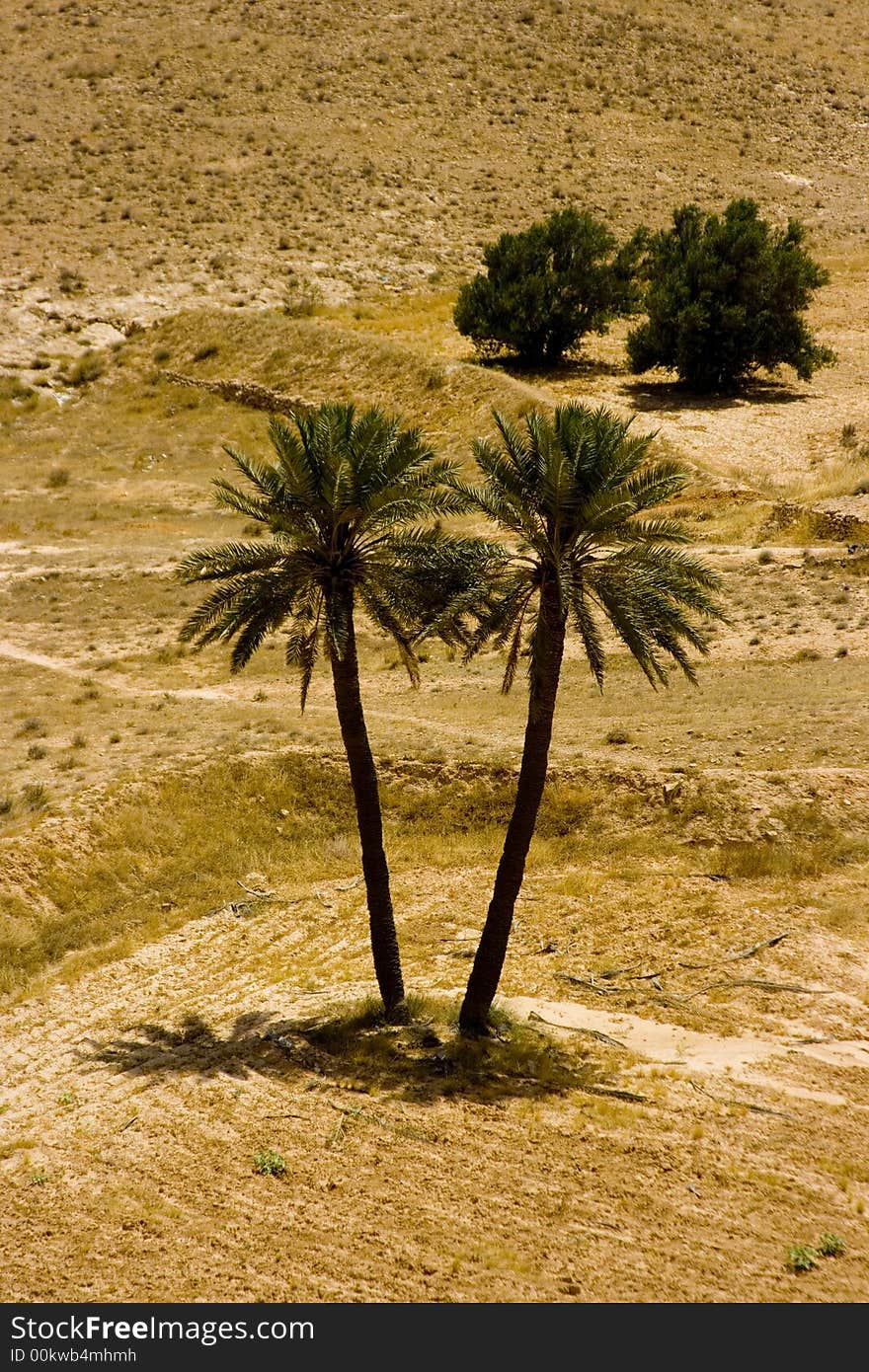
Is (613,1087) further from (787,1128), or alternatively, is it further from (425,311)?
(425,311)

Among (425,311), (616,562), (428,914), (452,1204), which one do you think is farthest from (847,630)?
(425,311)

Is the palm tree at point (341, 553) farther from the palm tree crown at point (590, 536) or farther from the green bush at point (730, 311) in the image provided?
the green bush at point (730, 311)

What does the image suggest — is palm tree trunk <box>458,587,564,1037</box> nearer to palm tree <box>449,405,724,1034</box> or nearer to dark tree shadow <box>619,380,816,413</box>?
palm tree <box>449,405,724,1034</box>

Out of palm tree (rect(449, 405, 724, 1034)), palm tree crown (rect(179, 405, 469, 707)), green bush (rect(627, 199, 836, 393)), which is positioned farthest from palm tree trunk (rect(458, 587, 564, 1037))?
green bush (rect(627, 199, 836, 393))

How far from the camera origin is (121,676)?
→ 3559 centimetres

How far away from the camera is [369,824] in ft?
65.9

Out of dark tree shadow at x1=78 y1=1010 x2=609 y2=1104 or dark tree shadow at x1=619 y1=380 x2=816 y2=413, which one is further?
dark tree shadow at x1=619 y1=380 x2=816 y2=413

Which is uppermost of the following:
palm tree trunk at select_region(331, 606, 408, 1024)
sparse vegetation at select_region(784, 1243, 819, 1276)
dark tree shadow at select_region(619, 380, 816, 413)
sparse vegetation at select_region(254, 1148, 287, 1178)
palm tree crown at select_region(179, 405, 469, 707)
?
dark tree shadow at select_region(619, 380, 816, 413)

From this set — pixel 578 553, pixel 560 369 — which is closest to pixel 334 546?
pixel 578 553

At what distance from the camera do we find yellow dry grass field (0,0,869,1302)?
15.9 meters

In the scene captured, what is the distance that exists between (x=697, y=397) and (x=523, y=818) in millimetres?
36332

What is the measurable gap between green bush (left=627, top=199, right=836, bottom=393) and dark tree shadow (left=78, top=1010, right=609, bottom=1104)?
3635cm

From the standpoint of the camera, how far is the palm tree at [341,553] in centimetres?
1841

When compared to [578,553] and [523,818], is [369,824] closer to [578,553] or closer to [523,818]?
[523,818]
